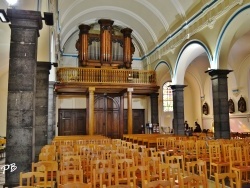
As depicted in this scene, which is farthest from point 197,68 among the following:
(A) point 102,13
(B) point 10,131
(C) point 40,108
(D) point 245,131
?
(B) point 10,131

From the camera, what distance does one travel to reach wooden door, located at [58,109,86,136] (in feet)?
52.4

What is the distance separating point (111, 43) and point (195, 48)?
590cm

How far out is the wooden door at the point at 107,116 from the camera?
16359mm

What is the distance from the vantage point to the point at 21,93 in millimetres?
4750

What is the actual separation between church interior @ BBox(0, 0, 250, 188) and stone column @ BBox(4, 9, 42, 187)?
2 centimetres

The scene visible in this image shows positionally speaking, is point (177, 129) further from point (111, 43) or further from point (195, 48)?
point (111, 43)

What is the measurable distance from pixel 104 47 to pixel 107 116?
175 inches

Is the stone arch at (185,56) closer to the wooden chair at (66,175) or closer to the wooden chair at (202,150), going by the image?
the wooden chair at (202,150)

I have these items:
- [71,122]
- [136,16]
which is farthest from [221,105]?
[71,122]

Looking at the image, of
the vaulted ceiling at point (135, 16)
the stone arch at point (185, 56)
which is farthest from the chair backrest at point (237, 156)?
the vaulted ceiling at point (135, 16)

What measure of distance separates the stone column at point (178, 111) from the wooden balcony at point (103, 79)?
209cm

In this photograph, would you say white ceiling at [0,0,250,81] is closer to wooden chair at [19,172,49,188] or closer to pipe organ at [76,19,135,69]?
pipe organ at [76,19,135,69]

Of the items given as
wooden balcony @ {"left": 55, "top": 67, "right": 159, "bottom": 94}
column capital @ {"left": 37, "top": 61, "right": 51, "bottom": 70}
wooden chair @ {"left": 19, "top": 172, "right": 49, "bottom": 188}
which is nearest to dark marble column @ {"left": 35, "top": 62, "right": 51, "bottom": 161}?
column capital @ {"left": 37, "top": 61, "right": 51, "bottom": 70}

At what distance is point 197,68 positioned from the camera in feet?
57.3
